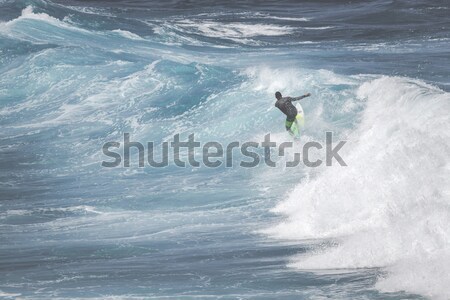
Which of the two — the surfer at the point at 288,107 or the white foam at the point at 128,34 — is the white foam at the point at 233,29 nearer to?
the white foam at the point at 128,34

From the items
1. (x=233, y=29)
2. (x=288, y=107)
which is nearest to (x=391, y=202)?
(x=288, y=107)

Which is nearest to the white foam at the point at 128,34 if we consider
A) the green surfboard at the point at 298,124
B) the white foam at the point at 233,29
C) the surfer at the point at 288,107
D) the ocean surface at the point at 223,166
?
the ocean surface at the point at 223,166

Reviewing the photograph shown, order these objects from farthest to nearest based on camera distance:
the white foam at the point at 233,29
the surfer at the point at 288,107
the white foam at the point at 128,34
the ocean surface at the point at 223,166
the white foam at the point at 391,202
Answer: the white foam at the point at 233,29
the white foam at the point at 128,34
the surfer at the point at 288,107
the ocean surface at the point at 223,166
the white foam at the point at 391,202

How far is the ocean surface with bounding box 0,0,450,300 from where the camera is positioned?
14.0 metres

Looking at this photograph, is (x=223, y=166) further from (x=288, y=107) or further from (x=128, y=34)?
(x=128, y=34)

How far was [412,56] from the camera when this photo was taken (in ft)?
94.0

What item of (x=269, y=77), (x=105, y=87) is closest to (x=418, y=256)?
(x=269, y=77)

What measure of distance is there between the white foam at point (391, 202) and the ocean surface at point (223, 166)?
0.04 m

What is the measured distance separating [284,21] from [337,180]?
19.0 m

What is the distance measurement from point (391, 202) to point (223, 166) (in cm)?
567

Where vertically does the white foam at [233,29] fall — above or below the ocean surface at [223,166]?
above

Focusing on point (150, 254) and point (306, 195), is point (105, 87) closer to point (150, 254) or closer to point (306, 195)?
point (306, 195)

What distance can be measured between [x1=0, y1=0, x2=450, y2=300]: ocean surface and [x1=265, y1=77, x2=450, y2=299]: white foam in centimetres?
4

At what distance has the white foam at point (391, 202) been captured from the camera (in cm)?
1348
